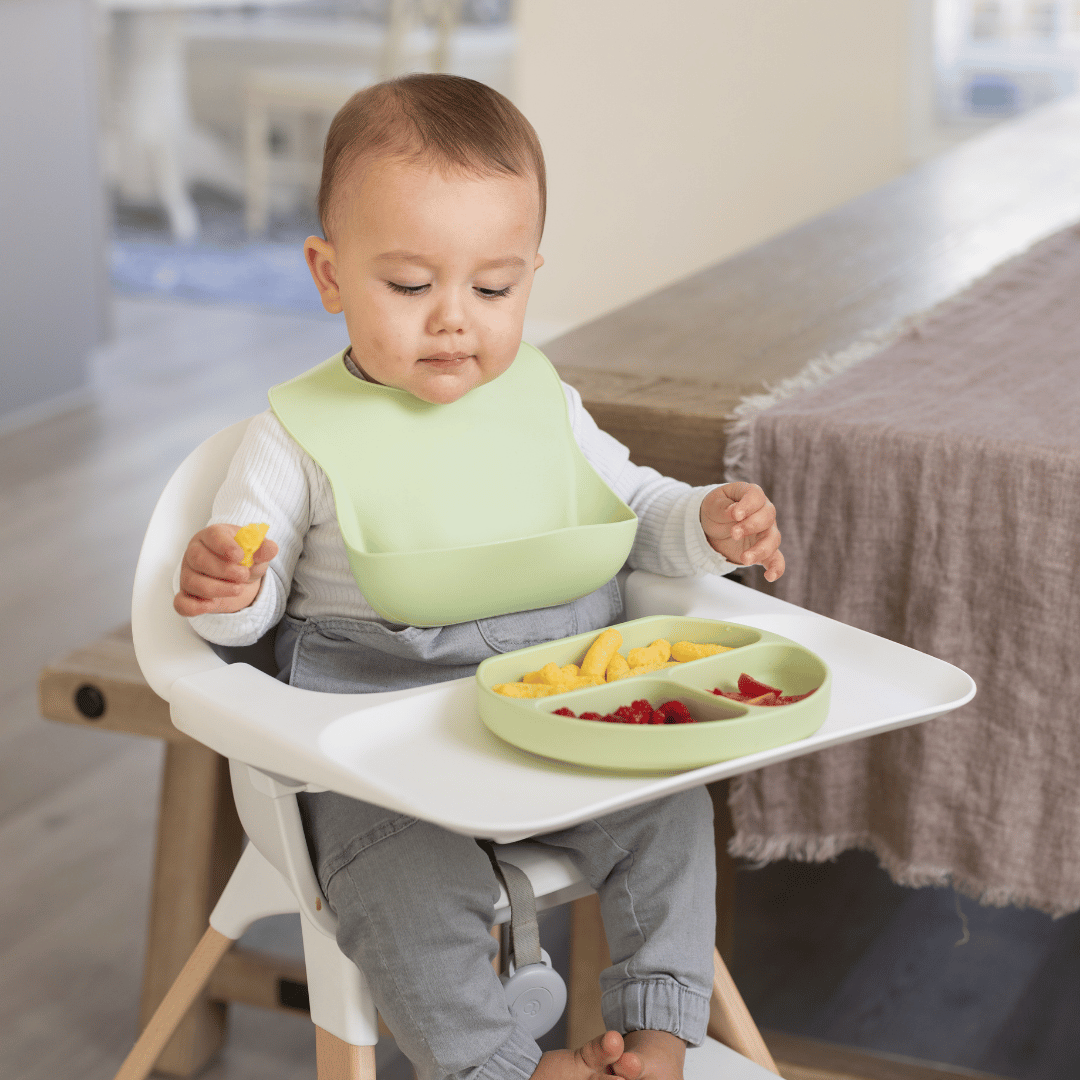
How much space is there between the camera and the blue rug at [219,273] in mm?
4277

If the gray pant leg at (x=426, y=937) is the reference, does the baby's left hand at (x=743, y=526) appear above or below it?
above

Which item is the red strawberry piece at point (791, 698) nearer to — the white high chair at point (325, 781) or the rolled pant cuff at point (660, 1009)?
the white high chair at point (325, 781)

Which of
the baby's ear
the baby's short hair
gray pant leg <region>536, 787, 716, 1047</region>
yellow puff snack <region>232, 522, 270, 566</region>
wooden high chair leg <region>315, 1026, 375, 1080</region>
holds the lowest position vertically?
wooden high chair leg <region>315, 1026, 375, 1080</region>

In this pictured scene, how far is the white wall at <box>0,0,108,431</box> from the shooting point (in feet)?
9.73

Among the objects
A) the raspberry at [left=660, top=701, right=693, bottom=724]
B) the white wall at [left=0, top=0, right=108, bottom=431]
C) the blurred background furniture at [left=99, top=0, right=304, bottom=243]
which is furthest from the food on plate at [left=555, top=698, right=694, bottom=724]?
the blurred background furniture at [left=99, top=0, right=304, bottom=243]

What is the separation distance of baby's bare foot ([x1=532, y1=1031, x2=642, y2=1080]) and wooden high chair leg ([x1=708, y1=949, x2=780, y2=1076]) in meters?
0.16

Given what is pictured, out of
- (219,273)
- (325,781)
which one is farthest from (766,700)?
(219,273)

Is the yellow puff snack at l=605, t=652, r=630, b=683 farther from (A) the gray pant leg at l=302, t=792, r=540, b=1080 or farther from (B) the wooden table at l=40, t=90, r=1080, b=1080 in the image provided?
(B) the wooden table at l=40, t=90, r=1080, b=1080

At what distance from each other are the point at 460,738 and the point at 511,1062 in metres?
0.19

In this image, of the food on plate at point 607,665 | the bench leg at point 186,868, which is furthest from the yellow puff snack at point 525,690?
the bench leg at point 186,868

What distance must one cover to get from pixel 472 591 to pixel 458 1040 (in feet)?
0.81

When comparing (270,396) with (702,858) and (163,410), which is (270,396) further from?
(163,410)

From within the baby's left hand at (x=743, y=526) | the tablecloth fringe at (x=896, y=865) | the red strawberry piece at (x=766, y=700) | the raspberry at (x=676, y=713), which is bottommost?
the tablecloth fringe at (x=896, y=865)

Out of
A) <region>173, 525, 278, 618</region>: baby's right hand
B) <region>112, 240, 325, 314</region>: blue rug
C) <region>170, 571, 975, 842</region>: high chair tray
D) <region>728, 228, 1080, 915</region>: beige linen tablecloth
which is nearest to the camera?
<region>170, 571, 975, 842</region>: high chair tray
